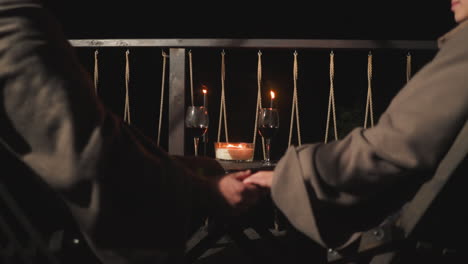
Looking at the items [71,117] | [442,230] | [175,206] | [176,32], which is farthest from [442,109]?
[176,32]

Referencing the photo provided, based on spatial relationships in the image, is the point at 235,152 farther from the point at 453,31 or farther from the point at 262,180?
the point at 453,31

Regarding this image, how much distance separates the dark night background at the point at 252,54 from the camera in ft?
22.2

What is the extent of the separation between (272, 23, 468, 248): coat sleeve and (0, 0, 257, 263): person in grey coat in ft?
0.84

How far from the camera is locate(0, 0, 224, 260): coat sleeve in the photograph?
673 mm

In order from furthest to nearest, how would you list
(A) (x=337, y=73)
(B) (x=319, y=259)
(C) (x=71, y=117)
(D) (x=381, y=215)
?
(A) (x=337, y=73), (B) (x=319, y=259), (D) (x=381, y=215), (C) (x=71, y=117)

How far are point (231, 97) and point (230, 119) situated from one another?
1.51 feet

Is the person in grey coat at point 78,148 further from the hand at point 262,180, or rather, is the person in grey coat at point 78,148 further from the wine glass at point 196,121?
the wine glass at point 196,121

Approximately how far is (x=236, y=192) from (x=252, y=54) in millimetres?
7731

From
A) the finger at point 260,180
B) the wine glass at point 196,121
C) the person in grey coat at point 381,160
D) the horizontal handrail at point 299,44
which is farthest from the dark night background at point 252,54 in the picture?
the person in grey coat at point 381,160

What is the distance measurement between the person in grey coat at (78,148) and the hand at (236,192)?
0.14 metres

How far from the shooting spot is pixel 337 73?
8.02 m

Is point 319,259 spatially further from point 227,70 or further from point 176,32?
point 227,70

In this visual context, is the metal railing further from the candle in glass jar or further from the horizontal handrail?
the candle in glass jar

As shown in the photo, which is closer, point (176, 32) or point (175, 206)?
point (175, 206)
